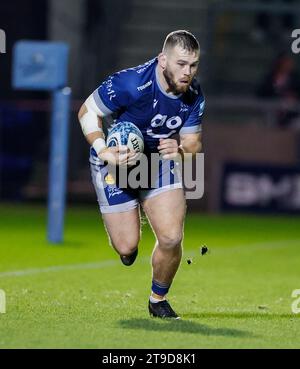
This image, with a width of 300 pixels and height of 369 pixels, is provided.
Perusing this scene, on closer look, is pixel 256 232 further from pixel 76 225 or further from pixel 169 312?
pixel 169 312

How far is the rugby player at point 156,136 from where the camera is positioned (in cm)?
967

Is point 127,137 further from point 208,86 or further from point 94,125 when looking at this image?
point 208,86

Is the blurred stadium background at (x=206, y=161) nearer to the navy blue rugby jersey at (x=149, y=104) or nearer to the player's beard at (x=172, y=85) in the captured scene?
the navy blue rugby jersey at (x=149, y=104)

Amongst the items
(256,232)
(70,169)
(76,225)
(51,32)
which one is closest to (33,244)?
(76,225)

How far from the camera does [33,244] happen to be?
16.4 m

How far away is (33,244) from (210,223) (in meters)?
4.70

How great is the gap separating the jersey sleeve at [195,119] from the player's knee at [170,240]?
82cm

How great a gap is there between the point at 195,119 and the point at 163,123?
0.85ft

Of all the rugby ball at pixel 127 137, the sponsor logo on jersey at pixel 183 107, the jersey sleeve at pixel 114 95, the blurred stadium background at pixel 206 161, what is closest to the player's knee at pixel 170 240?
the rugby ball at pixel 127 137

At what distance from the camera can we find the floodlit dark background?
867 inches

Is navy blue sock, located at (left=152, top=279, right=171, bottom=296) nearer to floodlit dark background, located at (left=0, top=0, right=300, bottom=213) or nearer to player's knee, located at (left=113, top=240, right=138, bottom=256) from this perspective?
player's knee, located at (left=113, top=240, right=138, bottom=256)

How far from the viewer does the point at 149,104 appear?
984 cm

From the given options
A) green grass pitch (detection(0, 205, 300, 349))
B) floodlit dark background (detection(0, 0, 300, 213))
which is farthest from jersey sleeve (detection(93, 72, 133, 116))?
floodlit dark background (detection(0, 0, 300, 213))

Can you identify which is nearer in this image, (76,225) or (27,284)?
(27,284)
